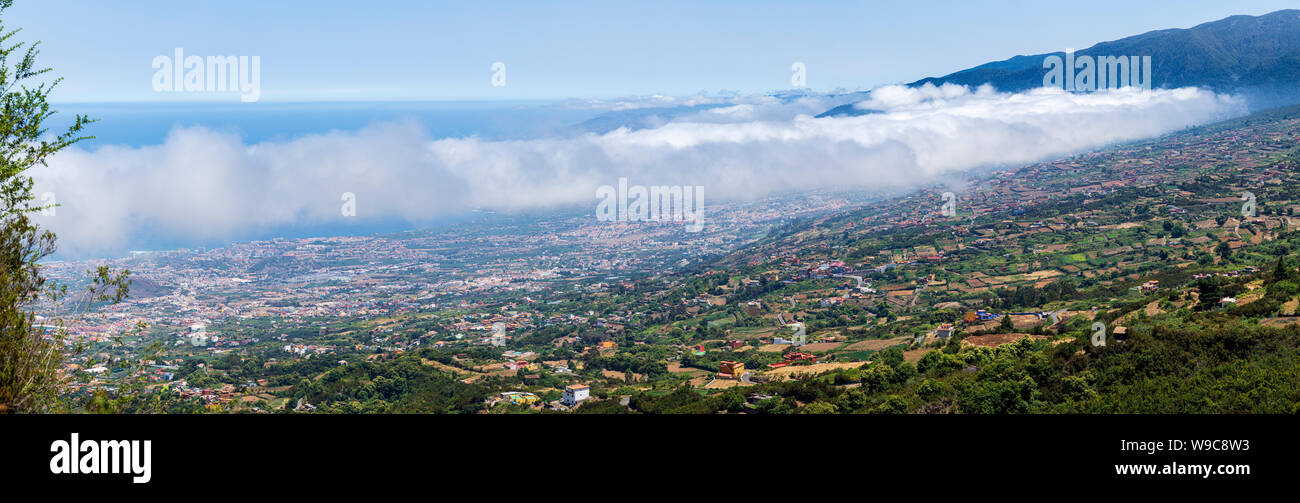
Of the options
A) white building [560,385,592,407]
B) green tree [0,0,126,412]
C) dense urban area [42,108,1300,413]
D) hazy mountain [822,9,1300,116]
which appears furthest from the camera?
hazy mountain [822,9,1300,116]

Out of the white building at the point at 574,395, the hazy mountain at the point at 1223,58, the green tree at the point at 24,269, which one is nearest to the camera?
the green tree at the point at 24,269

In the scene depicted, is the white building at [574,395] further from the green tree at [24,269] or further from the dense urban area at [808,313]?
the green tree at [24,269]

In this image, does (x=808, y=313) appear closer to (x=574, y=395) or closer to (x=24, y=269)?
(x=574, y=395)

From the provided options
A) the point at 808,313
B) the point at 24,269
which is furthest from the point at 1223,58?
the point at 24,269

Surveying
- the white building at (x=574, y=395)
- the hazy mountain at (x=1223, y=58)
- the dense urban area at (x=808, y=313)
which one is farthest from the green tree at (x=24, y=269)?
the hazy mountain at (x=1223, y=58)

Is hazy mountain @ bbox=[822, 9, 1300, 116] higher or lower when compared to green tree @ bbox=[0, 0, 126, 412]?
higher

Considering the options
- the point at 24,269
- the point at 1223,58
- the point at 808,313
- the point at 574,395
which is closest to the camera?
the point at 24,269

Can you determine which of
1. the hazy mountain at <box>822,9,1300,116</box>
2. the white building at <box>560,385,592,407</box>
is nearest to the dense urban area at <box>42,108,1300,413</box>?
the white building at <box>560,385,592,407</box>

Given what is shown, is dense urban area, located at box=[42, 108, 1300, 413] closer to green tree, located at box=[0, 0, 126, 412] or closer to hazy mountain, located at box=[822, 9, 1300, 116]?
green tree, located at box=[0, 0, 126, 412]
